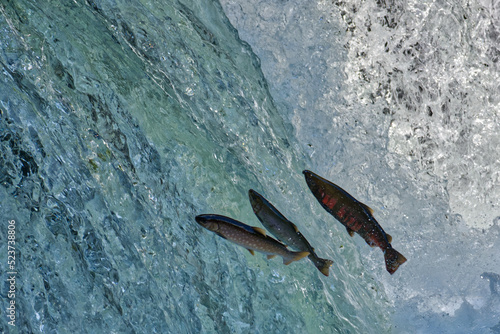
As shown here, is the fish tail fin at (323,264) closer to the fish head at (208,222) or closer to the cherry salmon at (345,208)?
the cherry salmon at (345,208)

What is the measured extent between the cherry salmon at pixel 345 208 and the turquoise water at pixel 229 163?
69 cm

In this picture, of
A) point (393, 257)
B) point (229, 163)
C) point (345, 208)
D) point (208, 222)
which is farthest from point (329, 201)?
point (229, 163)

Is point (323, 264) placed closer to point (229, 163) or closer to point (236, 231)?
point (236, 231)

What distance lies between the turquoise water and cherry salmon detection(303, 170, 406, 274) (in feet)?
2.26

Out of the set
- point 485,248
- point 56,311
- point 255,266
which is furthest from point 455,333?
point 56,311

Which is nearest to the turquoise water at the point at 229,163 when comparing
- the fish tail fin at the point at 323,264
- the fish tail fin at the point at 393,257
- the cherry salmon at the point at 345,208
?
the fish tail fin at the point at 323,264

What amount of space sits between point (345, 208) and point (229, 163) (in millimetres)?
889

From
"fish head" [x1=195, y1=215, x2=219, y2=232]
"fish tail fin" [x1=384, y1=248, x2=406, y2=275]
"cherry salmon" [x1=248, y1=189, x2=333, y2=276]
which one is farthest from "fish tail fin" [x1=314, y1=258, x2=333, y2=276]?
"fish head" [x1=195, y1=215, x2=219, y2=232]

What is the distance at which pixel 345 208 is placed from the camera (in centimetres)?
223

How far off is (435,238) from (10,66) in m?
3.16

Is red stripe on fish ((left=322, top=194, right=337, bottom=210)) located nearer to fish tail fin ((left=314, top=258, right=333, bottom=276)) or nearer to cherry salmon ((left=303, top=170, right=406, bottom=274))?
cherry salmon ((left=303, top=170, right=406, bottom=274))

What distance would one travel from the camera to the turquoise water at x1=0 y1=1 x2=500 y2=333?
2459 millimetres

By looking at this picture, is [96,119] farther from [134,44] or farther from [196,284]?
[196,284]

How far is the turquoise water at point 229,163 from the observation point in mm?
2459
